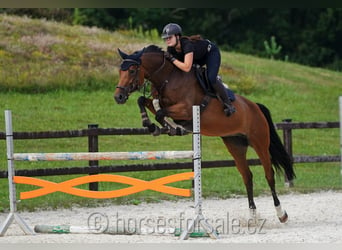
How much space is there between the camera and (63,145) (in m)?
15.1

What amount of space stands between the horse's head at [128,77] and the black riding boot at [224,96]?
92 cm

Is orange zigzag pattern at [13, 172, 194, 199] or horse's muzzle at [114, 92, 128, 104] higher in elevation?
horse's muzzle at [114, 92, 128, 104]

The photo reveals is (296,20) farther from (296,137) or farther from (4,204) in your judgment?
(4,204)

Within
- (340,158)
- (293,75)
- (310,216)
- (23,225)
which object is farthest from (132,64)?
(293,75)

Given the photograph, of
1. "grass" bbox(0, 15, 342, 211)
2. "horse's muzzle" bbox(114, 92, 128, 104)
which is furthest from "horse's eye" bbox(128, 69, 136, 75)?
"grass" bbox(0, 15, 342, 211)

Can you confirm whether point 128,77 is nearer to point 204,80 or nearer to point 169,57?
point 169,57

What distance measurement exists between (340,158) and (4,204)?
527 centimetres

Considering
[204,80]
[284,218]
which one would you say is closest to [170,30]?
[204,80]

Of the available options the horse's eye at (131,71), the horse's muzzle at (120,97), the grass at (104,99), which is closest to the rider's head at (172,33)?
the horse's eye at (131,71)

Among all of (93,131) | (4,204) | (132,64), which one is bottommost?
(4,204)

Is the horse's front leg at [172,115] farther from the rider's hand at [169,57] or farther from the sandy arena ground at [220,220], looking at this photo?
the sandy arena ground at [220,220]

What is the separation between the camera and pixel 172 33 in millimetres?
7828

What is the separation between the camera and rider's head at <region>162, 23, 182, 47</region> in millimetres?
7820

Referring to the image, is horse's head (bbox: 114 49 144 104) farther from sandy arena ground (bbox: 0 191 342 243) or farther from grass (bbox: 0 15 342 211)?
grass (bbox: 0 15 342 211)
